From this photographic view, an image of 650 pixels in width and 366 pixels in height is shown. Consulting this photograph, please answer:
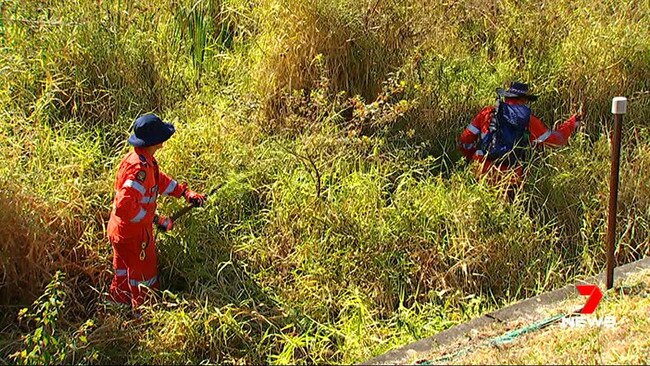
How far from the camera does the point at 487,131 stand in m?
5.79

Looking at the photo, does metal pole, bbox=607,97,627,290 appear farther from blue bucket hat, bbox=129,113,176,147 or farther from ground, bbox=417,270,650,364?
blue bucket hat, bbox=129,113,176,147

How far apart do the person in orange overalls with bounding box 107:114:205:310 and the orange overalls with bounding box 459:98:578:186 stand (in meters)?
2.56

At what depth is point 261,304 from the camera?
4.64m

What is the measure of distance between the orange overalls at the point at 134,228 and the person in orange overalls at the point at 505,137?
2638 millimetres

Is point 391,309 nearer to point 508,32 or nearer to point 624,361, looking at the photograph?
point 624,361

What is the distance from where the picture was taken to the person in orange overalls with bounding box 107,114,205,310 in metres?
4.43

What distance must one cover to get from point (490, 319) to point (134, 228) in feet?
7.39

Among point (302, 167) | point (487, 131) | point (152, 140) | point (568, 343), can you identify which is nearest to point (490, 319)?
point (568, 343)

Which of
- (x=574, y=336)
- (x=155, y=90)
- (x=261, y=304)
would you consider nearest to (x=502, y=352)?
(x=574, y=336)

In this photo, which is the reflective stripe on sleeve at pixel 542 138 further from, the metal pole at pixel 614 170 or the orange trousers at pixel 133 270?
the orange trousers at pixel 133 270

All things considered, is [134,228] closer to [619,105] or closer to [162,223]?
[162,223]

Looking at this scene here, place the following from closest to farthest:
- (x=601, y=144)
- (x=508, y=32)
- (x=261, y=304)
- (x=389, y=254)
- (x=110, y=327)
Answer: (x=110, y=327) → (x=261, y=304) → (x=389, y=254) → (x=601, y=144) → (x=508, y=32)

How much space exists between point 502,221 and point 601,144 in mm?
1535

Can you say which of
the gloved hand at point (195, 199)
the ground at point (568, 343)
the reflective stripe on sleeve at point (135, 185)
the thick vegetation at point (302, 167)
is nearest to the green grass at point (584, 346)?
the ground at point (568, 343)
